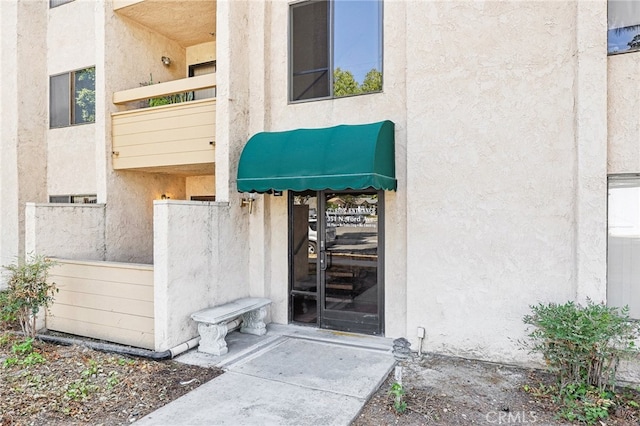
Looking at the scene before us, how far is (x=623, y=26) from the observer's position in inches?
231

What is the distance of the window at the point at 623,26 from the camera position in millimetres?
5820

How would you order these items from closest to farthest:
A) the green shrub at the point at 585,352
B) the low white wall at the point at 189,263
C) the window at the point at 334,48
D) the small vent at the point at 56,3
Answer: the green shrub at the point at 585,352 → the low white wall at the point at 189,263 → the window at the point at 334,48 → the small vent at the point at 56,3

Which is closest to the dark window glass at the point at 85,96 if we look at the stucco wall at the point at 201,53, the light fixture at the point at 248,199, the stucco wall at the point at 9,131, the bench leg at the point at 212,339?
the stucco wall at the point at 9,131

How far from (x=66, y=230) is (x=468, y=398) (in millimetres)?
8686

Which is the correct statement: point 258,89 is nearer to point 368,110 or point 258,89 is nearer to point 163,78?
point 368,110

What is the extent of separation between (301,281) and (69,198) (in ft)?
26.8

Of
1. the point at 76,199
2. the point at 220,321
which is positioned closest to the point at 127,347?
the point at 220,321

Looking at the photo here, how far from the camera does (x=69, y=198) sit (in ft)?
37.9

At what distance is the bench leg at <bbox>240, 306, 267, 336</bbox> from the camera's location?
7.85 meters

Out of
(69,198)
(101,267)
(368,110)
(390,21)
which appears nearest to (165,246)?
(101,267)

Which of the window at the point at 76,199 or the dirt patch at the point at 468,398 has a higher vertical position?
the window at the point at 76,199

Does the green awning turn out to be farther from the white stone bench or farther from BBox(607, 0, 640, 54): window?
BBox(607, 0, 640, 54): window

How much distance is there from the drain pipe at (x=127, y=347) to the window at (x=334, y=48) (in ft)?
18.2

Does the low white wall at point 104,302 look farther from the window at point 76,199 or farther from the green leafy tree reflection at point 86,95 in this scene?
the green leafy tree reflection at point 86,95
